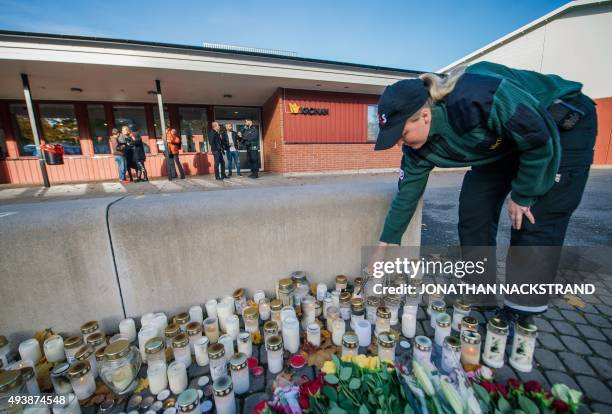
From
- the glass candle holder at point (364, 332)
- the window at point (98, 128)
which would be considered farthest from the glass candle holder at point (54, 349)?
the window at point (98, 128)

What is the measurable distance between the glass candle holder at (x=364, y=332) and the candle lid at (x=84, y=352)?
1.59m

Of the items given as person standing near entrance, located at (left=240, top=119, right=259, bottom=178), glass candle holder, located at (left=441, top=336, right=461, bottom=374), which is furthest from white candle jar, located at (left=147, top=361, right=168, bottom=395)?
person standing near entrance, located at (left=240, top=119, right=259, bottom=178)

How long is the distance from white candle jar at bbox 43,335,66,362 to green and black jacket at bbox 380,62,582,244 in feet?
8.74

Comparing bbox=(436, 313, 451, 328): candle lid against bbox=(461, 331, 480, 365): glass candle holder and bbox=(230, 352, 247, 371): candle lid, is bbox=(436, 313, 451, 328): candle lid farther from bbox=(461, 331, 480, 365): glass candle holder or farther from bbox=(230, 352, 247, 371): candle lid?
bbox=(230, 352, 247, 371): candle lid

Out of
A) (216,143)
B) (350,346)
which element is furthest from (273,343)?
(216,143)

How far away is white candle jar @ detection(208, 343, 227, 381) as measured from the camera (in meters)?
1.40

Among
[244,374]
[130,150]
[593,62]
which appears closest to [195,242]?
[244,374]

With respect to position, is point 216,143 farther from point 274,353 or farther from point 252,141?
point 274,353

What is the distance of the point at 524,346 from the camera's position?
147cm

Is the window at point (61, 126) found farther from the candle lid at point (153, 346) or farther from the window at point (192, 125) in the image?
the candle lid at point (153, 346)

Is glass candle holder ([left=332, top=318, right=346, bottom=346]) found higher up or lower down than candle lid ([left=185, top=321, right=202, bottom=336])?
lower down

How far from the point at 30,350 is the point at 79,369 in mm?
573

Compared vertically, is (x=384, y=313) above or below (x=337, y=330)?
above

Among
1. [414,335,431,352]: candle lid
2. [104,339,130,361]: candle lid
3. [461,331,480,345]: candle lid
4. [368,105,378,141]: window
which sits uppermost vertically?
[368,105,378,141]: window
